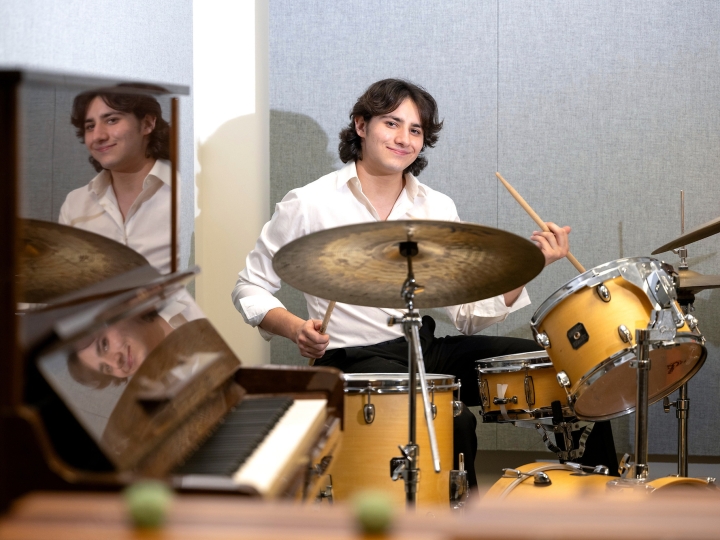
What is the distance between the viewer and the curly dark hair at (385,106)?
3023 millimetres

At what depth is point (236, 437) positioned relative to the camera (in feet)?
4.04

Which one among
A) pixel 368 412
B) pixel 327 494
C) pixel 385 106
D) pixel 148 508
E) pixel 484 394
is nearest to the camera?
pixel 148 508

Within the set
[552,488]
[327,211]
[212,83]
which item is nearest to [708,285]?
[552,488]

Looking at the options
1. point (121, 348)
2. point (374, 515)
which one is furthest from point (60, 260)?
point (374, 515)

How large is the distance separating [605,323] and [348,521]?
1519 millimetres

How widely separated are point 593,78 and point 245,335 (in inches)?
72.3

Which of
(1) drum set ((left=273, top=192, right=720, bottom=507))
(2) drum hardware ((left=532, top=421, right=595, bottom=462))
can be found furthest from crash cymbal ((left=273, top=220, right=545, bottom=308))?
(2) drum hardware ((left=532, top=421, right=595, bottom=462))

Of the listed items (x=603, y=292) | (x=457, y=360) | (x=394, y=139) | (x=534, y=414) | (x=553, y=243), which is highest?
(x=394, y=139)

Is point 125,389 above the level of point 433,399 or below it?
above

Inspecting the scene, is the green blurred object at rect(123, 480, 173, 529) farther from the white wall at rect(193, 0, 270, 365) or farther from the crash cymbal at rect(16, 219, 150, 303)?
the white wall at rect(193, 0, 270, 365)

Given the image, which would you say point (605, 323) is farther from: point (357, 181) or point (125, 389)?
point (125, 389)

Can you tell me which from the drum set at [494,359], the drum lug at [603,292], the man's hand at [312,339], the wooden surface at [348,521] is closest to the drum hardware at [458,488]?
the drum set at [494,359]

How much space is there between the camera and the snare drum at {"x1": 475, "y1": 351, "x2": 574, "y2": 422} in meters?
2.46

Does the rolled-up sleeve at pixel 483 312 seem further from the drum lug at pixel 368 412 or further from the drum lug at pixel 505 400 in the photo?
the drum lug at pixel 368 412
